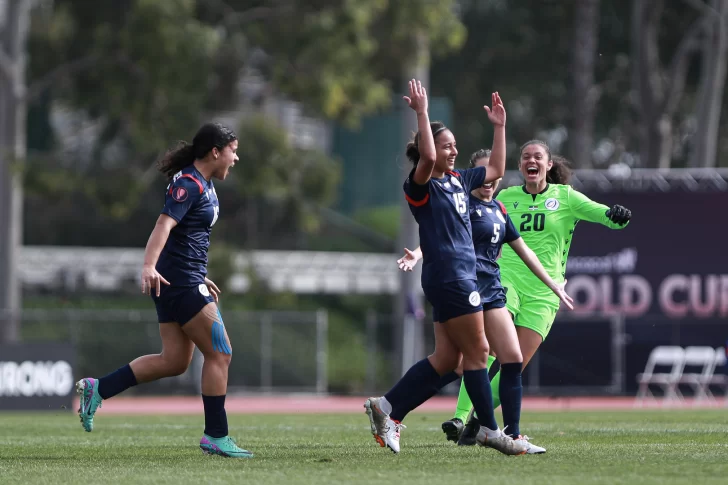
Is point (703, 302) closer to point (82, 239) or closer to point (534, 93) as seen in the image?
point (82, 239)

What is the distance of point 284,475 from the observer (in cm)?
772

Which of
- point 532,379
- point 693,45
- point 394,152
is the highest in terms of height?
point 693,45

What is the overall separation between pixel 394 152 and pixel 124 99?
15815 mm

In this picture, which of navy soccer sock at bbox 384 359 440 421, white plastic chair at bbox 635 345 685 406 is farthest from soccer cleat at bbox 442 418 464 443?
white plastic chair at bbox 635 345 685 406

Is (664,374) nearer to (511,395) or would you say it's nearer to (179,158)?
(511,395)

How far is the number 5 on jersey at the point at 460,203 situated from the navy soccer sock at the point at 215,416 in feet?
6.27

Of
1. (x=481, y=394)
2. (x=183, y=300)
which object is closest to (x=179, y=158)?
(x=183, y=300)

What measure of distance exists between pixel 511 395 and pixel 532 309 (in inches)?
41.1

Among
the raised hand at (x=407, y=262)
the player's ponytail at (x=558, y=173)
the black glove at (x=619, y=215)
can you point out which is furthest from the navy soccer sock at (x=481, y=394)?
the player's ponytail at (x=558, y=173)

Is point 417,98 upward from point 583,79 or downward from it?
downward

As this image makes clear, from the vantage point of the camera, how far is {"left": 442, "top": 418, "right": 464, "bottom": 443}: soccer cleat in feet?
32.2

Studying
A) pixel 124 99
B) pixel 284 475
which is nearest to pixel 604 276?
pixel 124 99

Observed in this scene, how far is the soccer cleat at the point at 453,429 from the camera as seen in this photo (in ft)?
32.2

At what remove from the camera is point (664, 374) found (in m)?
23.3
